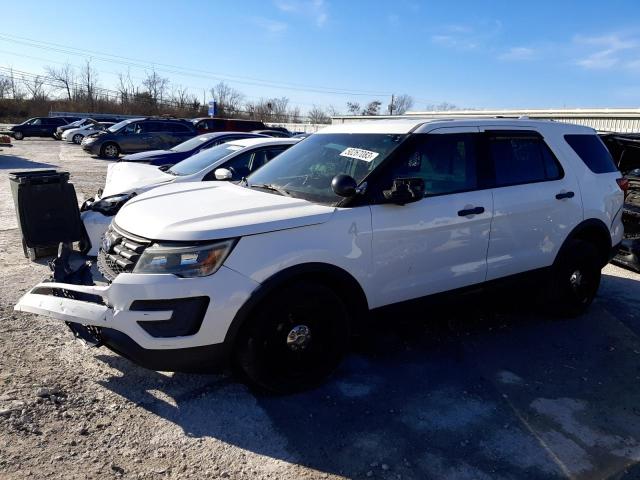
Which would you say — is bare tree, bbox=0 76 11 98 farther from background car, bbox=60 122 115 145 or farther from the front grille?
the front grille

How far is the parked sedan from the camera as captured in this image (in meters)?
6.27

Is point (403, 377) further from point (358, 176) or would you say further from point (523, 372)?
point (358, 176)

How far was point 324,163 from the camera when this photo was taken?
13.3ft

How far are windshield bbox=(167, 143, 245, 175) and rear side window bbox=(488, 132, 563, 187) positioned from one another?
422 centimetres

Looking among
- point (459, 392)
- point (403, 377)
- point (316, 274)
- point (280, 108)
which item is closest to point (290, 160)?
point (316, 274)

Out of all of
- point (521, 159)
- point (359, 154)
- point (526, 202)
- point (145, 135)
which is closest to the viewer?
point (359, 154)

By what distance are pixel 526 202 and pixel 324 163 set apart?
180 centimetres

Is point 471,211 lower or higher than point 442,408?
higher

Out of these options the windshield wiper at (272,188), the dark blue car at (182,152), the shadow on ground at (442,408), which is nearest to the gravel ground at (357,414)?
the shadow on ground at (442,408)

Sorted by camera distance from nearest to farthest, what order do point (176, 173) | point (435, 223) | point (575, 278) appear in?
point (435, 223)
point (575, 278)
point (176, 173)

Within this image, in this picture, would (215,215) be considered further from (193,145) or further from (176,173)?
(193,145)

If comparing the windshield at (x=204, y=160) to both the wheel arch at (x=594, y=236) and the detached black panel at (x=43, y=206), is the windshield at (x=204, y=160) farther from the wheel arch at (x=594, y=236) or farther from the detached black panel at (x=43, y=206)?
the wheel arch at (x=594, y=236)

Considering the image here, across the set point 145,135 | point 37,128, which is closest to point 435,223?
point 145,135

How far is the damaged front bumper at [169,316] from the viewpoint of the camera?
2861mm
